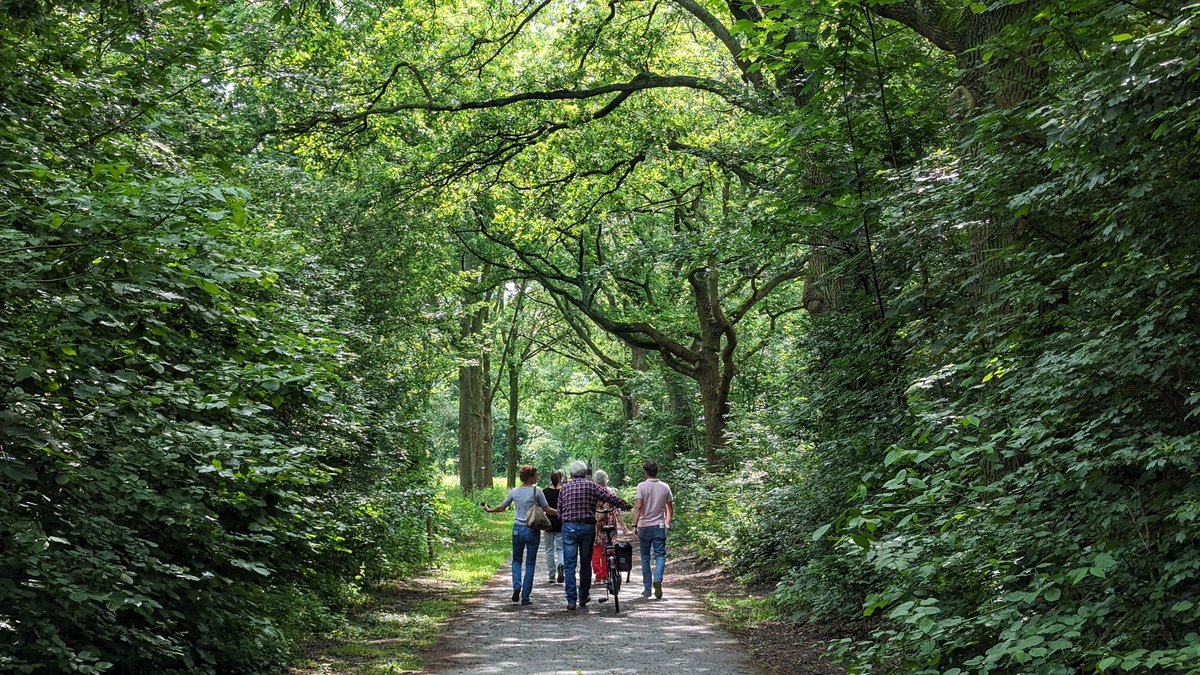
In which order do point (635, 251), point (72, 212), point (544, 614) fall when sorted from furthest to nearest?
point (635, 251) < point (544, 614) < point (72, 212)

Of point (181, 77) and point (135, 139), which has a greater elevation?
point (181, 77)

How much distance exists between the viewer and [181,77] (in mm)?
9727

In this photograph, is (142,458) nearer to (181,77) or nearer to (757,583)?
(181,77)

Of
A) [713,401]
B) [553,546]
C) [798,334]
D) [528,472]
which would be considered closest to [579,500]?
[528,472]

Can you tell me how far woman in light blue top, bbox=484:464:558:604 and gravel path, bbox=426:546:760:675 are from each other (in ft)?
0.96

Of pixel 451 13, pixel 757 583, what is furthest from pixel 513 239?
pixel 757 583

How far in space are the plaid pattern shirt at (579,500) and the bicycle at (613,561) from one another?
2.30 feet

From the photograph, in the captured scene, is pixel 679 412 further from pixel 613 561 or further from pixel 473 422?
pixel 613 561

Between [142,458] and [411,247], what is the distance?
33.3 ft

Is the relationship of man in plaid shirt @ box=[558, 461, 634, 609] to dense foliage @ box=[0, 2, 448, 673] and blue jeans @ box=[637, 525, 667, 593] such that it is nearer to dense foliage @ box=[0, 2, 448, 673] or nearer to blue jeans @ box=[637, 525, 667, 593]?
blue jeans @ box=[637, 525, 667, 593]

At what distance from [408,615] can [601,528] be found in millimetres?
3341

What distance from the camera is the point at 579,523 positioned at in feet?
42.2

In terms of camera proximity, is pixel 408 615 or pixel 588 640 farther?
pixel 408 615

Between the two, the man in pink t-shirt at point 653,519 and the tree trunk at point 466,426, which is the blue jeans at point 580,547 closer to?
the man in pink t-shirt at point 653,519
